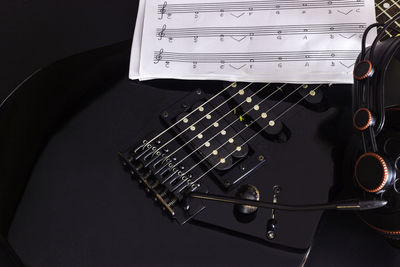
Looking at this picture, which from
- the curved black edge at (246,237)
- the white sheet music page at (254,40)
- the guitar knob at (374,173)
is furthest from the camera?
the white sheet music page at (254,40)

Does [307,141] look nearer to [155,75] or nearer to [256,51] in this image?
[256,51]

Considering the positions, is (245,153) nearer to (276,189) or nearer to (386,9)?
(276,189)

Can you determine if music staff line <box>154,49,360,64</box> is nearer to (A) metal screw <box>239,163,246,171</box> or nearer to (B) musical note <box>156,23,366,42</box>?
(B) musical note <box>156,23,366,42</box>

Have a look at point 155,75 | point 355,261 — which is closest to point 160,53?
point 155,75

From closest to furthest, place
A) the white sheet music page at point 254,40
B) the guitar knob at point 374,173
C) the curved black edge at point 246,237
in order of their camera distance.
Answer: the guitar knob at point 374,173
the curved black edge at point 246,237
the white sheet music page at point 254,40

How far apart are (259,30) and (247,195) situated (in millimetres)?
320

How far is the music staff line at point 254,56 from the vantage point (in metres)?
0.75

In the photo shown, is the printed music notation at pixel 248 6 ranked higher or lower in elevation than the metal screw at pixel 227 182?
higher

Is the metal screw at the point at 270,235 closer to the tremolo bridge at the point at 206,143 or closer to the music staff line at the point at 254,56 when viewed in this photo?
the tremolo bridge at the point at 206,143

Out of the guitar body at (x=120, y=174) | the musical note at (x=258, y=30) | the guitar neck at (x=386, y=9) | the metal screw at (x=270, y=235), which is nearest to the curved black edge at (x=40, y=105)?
Result: the guitar body at (x=120, y=174)

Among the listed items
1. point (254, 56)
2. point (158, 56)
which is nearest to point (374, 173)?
point (254, 56)

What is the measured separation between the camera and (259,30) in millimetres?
790

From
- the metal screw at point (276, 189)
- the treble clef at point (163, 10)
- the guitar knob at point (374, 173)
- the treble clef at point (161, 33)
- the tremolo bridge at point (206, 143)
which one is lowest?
the metal screw at point (276, 189)

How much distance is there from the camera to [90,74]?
78cm
